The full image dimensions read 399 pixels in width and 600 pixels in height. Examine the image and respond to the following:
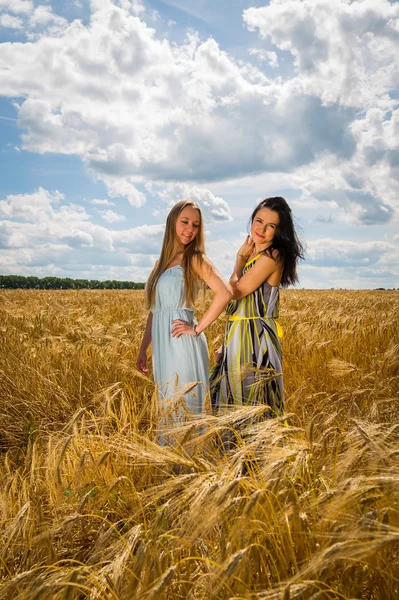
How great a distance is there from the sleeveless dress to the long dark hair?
0.51ft

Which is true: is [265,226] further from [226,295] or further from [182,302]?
[182,302]

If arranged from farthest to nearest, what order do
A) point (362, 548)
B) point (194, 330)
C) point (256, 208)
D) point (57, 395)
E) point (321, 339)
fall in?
point (321, 339) < point (57, 395) < point (256, 208) < point (194, 330) < point (362, 548)

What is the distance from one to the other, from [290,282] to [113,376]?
1.81 meters

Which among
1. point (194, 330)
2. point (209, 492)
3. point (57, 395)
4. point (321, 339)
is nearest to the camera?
point (209, 492)

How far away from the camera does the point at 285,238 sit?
3111mm

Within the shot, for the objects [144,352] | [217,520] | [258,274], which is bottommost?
[217,520]

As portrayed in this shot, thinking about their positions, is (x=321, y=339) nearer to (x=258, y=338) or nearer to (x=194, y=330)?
(x=258, y=338)

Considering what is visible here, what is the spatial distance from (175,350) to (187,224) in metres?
0.80

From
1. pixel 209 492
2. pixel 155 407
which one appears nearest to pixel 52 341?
pixel 155 407

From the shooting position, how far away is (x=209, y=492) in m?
1.46

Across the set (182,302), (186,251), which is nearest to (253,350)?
(182,302)

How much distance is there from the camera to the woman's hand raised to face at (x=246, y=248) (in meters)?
3.29

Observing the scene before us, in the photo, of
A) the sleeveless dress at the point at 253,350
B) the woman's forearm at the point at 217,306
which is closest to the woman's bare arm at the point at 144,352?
the sleeveless dress at the point at 253,350

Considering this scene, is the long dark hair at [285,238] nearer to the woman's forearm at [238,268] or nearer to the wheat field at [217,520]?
the woman's forearm at [238,268]
